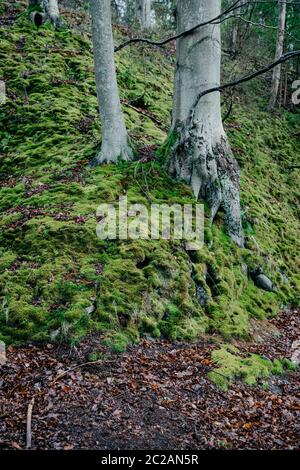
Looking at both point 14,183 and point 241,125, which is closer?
point 14,183

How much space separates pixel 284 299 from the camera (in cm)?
861

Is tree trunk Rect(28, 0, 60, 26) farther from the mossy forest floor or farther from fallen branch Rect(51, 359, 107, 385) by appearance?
fallen branch Rect(51, 359, 107, 385)

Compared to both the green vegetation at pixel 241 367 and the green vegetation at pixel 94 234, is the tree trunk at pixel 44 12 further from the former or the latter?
the green vegetation at pixel 241 367

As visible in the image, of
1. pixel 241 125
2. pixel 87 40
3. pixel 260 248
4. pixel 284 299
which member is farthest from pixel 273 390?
pixel 87 40

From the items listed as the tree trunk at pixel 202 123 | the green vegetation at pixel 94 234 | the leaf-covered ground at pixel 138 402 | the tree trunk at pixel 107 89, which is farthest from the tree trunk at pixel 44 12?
the leaf-covered ground at pixel 138 402

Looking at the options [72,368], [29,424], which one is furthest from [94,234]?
[29,424]

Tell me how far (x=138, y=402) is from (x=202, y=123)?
5.74 m

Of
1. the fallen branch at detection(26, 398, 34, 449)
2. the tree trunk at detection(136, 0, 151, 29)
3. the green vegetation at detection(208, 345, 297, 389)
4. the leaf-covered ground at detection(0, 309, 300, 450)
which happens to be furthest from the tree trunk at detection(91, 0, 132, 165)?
the tree trunk at detection(136, 0, 151, 29)

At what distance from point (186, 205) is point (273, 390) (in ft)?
12.7

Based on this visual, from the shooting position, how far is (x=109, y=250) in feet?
22.8

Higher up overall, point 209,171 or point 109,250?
point 209,171

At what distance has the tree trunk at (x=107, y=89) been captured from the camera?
8.03 m

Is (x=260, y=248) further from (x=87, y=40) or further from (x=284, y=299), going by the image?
(x=87, y=40)

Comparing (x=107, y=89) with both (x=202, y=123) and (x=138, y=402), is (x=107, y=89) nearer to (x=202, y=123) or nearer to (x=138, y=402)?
(x=202, y=123)
